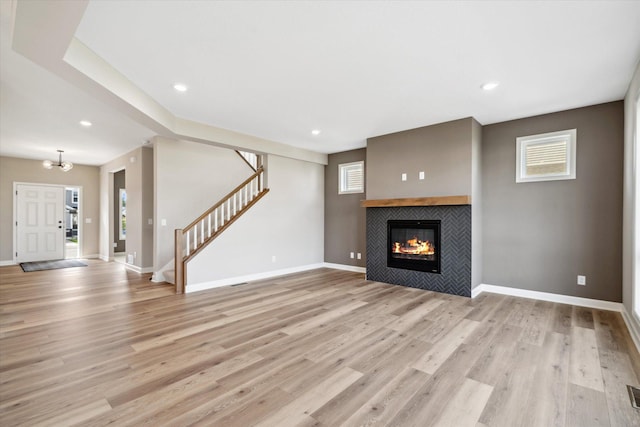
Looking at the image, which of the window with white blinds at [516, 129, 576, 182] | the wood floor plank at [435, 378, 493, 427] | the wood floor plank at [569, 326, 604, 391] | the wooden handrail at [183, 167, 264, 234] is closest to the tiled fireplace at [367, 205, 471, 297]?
the window with white blinds at [516, 129, 576, 182]

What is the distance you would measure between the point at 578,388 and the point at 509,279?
284cm

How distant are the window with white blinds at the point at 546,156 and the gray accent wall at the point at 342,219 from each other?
3.00m

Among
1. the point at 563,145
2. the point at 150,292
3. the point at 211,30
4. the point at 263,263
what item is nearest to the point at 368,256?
the point at 263,263

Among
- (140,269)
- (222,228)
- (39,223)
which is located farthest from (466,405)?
(39,223)

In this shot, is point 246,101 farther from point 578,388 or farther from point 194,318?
point 578,388

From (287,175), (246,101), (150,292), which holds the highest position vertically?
(246,101)

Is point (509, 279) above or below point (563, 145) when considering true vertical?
below

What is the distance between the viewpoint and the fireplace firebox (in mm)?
5039

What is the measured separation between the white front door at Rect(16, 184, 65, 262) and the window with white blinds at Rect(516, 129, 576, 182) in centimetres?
1142

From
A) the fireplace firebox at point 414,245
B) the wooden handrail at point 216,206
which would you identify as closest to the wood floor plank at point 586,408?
the fireplace firebox at point 414,245

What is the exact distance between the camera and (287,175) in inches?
261

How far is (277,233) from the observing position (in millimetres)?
6438

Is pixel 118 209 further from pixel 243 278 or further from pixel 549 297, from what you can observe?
pixel 549 297

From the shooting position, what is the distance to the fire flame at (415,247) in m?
5.13
